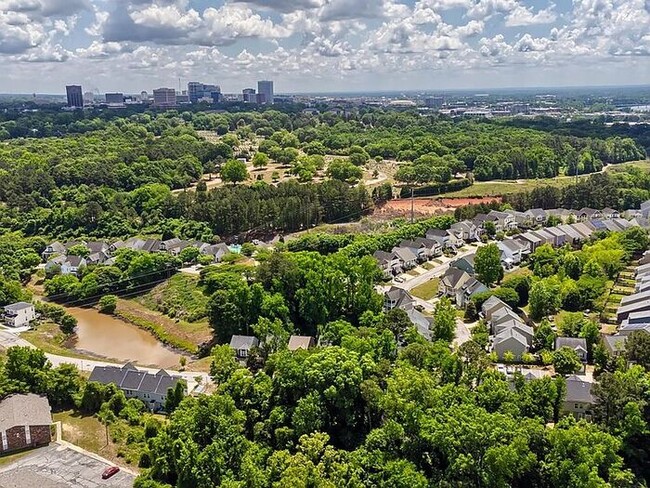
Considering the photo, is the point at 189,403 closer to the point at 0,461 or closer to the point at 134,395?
the point at 134,395

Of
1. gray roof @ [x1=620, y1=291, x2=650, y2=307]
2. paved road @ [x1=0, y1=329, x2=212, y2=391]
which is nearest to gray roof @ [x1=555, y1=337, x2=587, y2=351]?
gray roof @ [x1=620, y1=291, x2=650, y2=307]

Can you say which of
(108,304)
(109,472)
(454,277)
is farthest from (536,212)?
(109,472)

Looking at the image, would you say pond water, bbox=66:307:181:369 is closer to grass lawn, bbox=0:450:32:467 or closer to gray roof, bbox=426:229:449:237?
grass lawn, bbox=0:450:32:467

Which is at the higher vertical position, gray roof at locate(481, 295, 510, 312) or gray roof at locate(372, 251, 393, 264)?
gray roof at locate(372, 251, 393, 264)

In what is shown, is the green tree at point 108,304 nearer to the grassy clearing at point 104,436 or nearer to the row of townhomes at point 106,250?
the row of townhomes at point 106,250

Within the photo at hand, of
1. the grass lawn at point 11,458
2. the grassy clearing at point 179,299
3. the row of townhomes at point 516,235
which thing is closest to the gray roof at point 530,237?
the row of townhomes at point 516,235

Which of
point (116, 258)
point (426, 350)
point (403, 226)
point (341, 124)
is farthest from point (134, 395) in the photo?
point (341, 124)
